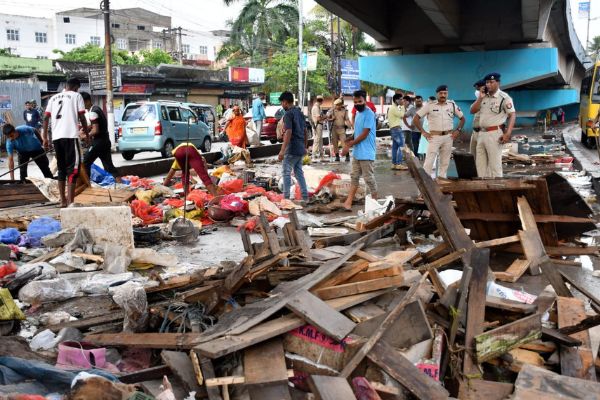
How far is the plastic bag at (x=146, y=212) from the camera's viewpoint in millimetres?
8701

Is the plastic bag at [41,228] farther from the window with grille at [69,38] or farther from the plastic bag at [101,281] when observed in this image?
the window with grille at [69,38]

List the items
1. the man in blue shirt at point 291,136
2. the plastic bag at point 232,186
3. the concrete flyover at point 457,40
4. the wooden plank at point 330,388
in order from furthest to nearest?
1. the concrete flyover at point 457,40
2. the plastic bag at point 232,186
3. the man in blue shirt at point 291,136
4. the wooden plank at point 330,388

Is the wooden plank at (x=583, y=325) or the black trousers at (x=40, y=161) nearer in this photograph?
the wooden plank at (x=583, y=325)

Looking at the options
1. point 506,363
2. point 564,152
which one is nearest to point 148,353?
point 506,363

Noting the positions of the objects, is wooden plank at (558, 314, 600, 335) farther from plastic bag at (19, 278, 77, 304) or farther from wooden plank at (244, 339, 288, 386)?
plastic bag at (19, 278, 77, 304)

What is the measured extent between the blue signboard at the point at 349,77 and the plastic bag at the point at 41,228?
1947cm

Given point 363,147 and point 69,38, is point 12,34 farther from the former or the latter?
point 363,147

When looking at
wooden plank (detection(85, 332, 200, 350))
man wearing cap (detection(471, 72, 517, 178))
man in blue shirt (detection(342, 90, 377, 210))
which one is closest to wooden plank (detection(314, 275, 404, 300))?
wooden plank (detection(85, 332, 200, 350))

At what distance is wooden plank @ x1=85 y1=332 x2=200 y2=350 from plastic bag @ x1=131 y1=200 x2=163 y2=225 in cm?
476

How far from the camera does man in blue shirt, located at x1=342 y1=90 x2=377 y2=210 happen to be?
30.5ft

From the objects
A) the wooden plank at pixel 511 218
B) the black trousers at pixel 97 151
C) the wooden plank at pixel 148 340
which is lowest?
the wooden plank at pixel 148 340

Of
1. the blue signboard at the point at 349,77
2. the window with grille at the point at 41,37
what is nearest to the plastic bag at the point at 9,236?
the blue signboard at the point at 349,77

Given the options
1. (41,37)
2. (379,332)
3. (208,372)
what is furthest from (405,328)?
(41,37)

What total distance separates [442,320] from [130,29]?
6744cm
